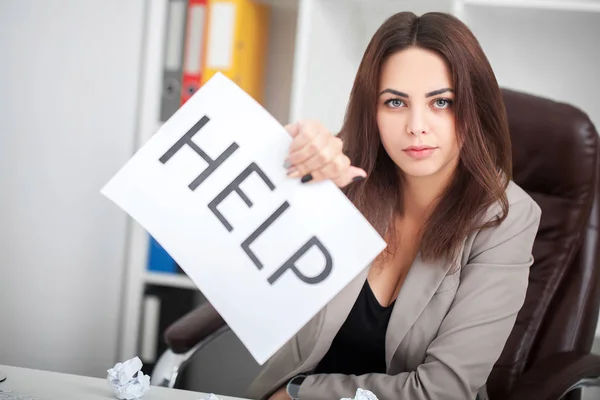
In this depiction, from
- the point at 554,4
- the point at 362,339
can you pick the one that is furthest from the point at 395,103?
the point at 554,4

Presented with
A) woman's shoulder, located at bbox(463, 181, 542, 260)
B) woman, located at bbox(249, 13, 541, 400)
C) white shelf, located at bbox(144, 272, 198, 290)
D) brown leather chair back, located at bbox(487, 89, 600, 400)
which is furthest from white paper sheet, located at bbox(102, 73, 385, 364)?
white shelf, located at bbox(144, 272, 198, 290)

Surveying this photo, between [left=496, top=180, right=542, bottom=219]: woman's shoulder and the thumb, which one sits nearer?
the thumb

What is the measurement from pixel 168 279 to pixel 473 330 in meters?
1.24

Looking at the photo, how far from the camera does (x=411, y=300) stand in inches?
42.8

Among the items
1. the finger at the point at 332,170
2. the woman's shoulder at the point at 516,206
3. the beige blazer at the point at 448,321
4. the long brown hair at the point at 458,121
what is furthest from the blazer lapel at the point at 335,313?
the finger at the point at 332,170

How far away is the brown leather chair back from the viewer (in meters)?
1.26

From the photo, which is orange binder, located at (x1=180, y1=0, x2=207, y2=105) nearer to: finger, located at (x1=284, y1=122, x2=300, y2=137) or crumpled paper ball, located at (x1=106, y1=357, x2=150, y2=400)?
finger, located at (x1=284, y1=122, x2=300, y2=137)

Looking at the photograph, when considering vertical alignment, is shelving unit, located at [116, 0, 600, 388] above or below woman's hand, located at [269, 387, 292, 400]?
above

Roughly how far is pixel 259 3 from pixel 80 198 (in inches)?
33.1

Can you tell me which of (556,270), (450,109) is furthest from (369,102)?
(556,270)

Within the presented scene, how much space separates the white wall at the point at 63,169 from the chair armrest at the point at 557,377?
1.44m

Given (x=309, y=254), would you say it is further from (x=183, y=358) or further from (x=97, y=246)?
(x=97, y=246)

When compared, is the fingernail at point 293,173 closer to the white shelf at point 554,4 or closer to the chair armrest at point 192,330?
the chair armrest at point 192,330

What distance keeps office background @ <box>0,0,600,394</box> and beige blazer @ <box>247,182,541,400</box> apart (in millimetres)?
919
